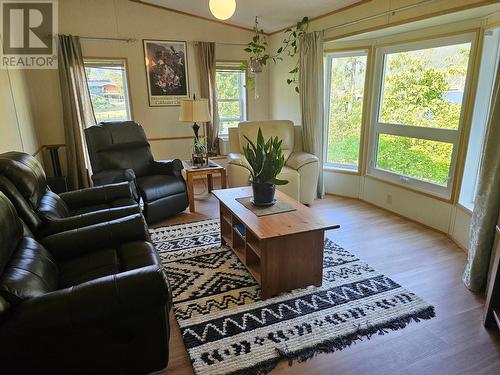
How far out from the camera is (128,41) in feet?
14.6

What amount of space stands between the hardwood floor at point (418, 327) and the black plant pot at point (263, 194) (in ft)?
3.10

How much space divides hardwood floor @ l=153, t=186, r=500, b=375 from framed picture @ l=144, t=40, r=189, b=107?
10.4ft

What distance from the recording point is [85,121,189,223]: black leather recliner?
331 cm

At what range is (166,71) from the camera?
188 inches

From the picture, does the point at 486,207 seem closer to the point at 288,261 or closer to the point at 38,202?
the point at 288,261

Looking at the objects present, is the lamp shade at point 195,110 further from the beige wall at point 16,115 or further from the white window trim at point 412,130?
the white window trim at point 412,130

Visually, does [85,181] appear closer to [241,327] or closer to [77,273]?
[77,273]

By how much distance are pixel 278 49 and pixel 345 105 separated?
4.78 ft

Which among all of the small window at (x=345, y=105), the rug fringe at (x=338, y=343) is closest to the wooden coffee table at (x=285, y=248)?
the rug fringe at (x=338, y=343)

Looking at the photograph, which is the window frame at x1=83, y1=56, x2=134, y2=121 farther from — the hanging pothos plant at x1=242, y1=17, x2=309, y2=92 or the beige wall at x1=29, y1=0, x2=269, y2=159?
the hanging pothos plant at x1=242, y1=17, x2=309, y2=92

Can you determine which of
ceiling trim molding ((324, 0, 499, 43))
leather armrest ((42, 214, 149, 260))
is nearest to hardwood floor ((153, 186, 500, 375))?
leather armrest ((42, 214, 149, 260))

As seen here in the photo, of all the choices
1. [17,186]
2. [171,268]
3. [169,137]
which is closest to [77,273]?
[17,186]

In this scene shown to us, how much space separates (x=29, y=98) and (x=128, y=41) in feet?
4.83

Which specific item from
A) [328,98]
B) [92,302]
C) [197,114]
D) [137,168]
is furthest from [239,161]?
[92,302]
